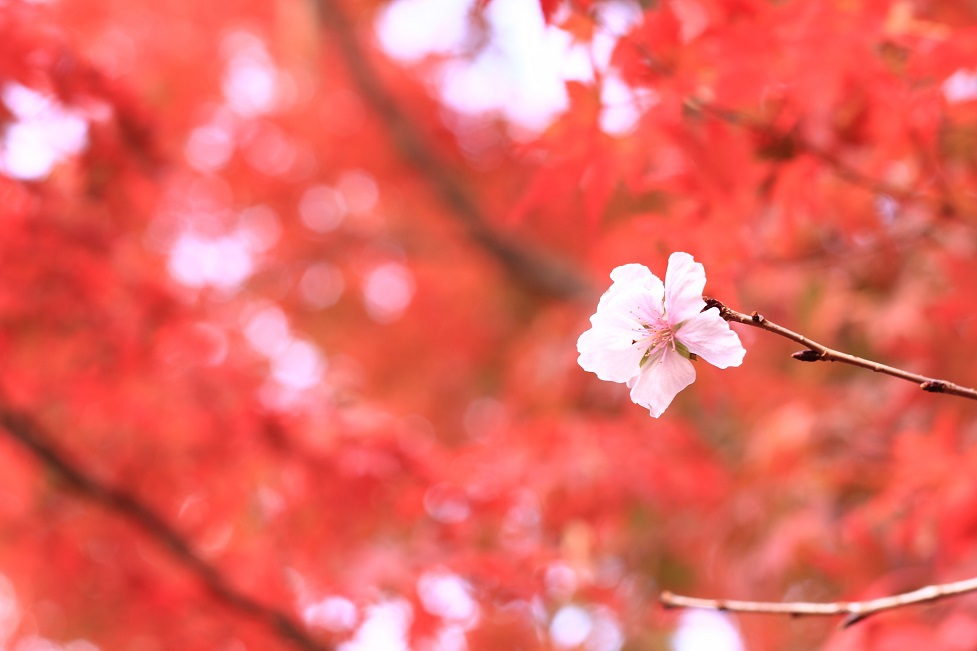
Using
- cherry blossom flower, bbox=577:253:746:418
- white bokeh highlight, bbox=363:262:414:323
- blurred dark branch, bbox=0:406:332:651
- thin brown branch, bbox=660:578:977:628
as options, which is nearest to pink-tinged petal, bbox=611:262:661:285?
cherry blossom flower, bbox=577:253:746:418

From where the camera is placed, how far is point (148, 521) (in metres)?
2.54

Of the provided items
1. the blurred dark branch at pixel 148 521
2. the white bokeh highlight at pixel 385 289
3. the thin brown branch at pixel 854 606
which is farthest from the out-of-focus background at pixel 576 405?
the white bokeh highlight at pixel 385 289

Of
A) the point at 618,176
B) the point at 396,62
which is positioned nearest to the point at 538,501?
the point at 618,176

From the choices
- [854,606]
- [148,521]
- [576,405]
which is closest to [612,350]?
[854,606]

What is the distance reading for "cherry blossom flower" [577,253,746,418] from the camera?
814 millimetres

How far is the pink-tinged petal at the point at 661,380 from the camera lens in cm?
85

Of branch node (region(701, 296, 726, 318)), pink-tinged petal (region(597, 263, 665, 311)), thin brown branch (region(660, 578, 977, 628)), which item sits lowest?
thin brown branch (region(660, 578, 977, 628))

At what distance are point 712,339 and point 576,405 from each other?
2.69 metres

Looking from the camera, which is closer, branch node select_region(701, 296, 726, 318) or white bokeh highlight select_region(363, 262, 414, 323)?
branch node select_region(701, 296, 726, 318)

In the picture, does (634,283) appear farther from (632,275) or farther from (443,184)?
(443,184)

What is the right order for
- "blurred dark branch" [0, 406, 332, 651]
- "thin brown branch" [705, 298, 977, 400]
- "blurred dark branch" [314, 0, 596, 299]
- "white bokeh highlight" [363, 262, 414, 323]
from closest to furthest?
1. "thin brown branch" [705, 298, 977, 400]
2. "blurred dark branch" [0, 406, 332, 651]
3. "blurred dark branch" [314, 0, 596, 299]
4. "white bokeh highlight" [363, 262, 414, 323]

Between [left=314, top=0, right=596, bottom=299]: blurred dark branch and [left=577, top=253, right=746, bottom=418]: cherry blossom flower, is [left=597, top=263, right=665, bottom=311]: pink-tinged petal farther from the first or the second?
[left=314, top=0, right=596, bottom=299]: blurred dark branch

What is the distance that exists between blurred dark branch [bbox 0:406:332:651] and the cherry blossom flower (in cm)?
170

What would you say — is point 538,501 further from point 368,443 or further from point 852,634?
point 852,634
